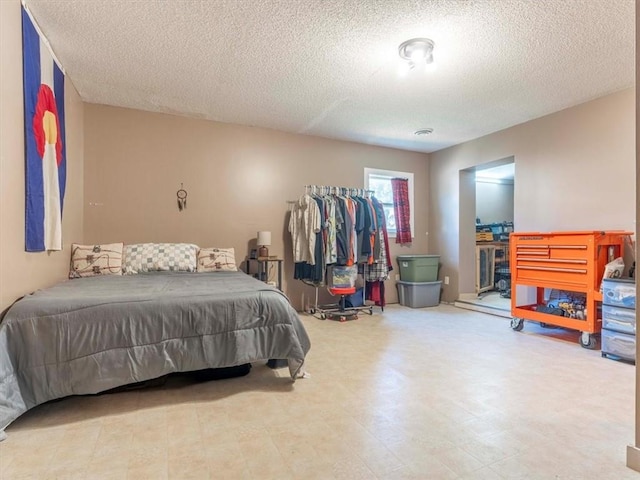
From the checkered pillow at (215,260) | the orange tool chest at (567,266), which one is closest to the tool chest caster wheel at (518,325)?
the orange tool chest at (567,266)

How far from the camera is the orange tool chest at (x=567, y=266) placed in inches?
120

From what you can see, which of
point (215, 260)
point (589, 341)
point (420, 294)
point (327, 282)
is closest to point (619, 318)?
point (589, 341)

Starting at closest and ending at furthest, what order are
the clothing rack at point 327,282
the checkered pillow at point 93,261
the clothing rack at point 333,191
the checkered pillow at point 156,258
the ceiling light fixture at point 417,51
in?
1. the ceiling light fixture at point 417,51
2. the checkered pillow at point 93,261
3. the checkered pillow at point 156,258
4. the clothing rack at point 327,282
5. the clothing rack at point 333,191

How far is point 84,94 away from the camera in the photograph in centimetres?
346

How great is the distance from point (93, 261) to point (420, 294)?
13.3 ft

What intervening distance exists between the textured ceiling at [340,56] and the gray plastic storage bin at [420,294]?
2300 millimetres

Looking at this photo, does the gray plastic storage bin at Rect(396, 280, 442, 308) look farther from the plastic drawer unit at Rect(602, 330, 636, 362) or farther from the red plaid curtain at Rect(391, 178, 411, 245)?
the plastic drawer unit at Rect(602, 330, 636, 362)

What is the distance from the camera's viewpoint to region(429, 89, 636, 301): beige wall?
3.29 m

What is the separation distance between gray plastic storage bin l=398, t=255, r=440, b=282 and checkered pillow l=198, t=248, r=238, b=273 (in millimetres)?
2611

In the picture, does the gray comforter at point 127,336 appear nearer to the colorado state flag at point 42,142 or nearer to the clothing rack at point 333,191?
the colorado state flag at point 42,142

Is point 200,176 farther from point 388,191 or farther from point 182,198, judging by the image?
point 388,191

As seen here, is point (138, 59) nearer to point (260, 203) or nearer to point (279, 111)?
point (279, 111)

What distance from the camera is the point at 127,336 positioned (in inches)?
78.0

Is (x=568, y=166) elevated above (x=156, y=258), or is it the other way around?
(x=568, y=166)
